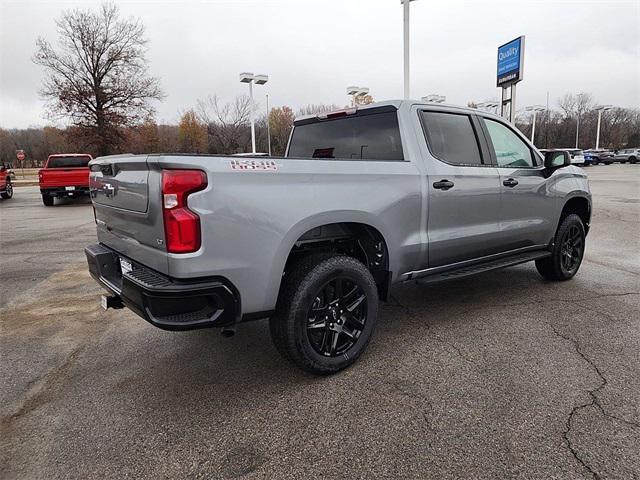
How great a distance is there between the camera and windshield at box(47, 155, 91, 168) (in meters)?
16.6

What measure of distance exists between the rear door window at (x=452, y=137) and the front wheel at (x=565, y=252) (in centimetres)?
176

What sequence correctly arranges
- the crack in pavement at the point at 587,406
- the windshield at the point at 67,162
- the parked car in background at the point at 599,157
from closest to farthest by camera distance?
the crack in pavement at the point at 587,406 < the windshield at the point at 67,162 < the parked car in background at the point at 599,157

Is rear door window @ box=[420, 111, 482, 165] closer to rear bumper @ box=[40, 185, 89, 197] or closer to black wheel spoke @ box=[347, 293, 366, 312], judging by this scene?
black wheel spoke @ box=[347, 293, 366, 312]

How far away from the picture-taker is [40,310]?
4699mm

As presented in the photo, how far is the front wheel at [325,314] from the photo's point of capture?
2.88 meters

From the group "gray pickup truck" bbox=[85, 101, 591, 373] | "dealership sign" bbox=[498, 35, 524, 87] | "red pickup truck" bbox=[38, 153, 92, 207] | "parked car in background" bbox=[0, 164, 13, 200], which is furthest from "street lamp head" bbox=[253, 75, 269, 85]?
"gray pickup truck" bbox=[85, 101, 591, 373]

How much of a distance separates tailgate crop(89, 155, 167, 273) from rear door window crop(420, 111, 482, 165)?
228 cm

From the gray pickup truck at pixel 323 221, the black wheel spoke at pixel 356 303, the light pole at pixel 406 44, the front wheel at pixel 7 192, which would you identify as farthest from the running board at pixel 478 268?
the front wheel at pixel 7 192

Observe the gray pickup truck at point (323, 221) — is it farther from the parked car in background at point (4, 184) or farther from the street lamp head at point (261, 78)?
the parked car in background at point (4, 184)

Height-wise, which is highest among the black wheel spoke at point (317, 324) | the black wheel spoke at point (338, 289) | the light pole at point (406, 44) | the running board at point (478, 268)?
the light pole at point (406, 44)

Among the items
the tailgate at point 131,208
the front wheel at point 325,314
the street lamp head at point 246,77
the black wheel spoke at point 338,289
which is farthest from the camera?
the street lamp head at point 246,77

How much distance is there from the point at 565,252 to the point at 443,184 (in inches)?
101

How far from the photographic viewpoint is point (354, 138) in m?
3.93

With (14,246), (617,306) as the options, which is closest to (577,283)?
(617,306)
